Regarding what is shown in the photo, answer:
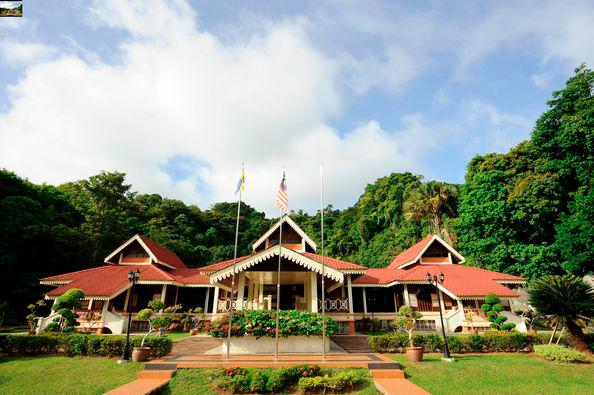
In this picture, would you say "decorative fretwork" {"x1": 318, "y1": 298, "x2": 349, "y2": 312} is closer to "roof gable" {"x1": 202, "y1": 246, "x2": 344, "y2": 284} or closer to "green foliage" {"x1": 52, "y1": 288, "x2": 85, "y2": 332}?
"roof gable" {"x1": 202, "y1": 246, "x2": 344, "y2": 284}

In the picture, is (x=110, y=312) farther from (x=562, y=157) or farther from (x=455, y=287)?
(x=562, y=157)

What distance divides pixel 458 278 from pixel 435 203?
14.7 metres

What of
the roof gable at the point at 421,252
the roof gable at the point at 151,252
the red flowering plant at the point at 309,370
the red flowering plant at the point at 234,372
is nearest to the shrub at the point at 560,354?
the red flowering plant at the point at 309,370

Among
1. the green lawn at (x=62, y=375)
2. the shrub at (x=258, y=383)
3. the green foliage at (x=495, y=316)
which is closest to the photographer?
the shrub at (x=258, y=383)

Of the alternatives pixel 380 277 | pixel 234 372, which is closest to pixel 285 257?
pixel 234 372

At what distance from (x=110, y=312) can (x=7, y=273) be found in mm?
14889

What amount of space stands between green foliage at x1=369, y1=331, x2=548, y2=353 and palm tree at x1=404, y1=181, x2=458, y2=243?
2208 centimetres

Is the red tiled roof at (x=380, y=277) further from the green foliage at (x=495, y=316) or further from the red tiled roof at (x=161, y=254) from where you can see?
the red tiled roof at (x=161, y=254)

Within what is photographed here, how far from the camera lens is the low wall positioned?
12.3 meters

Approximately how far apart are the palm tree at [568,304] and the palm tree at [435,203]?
21.3 m

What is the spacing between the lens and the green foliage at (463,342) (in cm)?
1279

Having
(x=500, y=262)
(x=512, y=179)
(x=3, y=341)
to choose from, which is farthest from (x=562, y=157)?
(x=3, y=341)

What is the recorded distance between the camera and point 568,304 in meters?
13.0

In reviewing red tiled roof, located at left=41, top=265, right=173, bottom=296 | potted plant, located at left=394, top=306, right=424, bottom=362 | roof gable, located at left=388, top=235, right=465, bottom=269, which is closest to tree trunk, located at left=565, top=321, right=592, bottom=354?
potted plant, located at left=394, top=306, right=424, bottom=362
